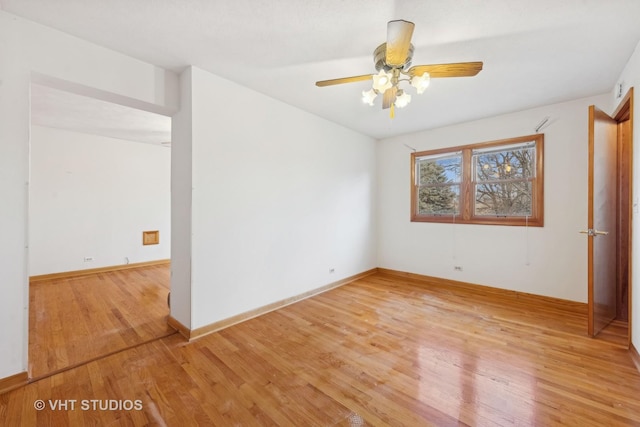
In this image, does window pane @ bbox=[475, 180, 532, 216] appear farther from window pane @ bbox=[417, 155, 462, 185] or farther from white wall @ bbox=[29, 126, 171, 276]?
white wall @ bbox=[29, 126, 171, 276]

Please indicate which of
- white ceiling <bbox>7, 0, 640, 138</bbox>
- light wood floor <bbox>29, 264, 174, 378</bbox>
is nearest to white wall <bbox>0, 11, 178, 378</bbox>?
white ceiling <bbox>7, 0, 640, 138</bbox>

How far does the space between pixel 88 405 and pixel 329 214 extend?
3.11m

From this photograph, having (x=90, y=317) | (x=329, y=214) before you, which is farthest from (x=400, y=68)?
(x=90, y=317)

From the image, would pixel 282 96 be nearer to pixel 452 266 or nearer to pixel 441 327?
pixel 441 327

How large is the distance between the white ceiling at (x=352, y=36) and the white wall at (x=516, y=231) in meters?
0.62

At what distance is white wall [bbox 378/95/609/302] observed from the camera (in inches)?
126

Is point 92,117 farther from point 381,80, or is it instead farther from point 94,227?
point 381,80

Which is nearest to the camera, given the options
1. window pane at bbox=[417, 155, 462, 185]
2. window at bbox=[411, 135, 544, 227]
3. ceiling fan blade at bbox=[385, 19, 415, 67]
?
ceiling fan blade at bbox=[385, 19, 415, 67]

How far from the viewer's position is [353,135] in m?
4.51

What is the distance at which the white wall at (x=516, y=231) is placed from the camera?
3.20 metres

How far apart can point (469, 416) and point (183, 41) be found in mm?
3354

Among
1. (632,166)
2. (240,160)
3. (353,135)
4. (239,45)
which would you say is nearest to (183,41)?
(239,45)

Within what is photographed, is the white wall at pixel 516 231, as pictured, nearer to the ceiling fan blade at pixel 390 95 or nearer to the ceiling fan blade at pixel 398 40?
the ceiling fan blade at pixel 390 95

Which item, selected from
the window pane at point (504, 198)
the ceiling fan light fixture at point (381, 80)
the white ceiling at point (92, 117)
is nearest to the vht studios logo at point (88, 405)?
the ceiling fan light fixture at point (381, 80)
